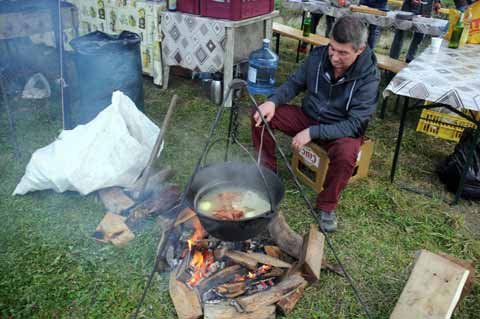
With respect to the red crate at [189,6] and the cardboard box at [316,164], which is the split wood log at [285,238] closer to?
the cardboard box at [316,164]

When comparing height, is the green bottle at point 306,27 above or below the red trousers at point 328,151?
above

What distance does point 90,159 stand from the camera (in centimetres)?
321

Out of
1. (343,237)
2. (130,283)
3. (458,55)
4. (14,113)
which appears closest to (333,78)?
(343,237)

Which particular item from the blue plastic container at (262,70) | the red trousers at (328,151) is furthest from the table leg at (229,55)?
the red trousers at (328,151)

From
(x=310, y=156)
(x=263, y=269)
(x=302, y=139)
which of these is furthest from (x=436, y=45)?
(x=263, y=269)

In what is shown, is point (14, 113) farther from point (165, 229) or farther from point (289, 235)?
point (289, 235)

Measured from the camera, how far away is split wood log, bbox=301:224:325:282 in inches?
103

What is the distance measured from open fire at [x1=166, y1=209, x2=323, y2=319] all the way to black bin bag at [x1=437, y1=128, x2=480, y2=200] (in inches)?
68.5

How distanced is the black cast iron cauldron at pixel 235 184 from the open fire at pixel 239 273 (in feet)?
1.24

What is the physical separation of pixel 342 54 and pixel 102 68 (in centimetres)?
261

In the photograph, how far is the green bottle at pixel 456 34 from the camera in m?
4.07

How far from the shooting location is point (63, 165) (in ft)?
10.5

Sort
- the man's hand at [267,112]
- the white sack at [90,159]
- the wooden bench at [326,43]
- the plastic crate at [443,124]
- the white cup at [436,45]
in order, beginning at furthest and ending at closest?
the wooden bench at [326,43] → the plastic crate at [443,124] → the white cup at [436,45] → the man's hand at [267,112] → the white sack at [90,159]

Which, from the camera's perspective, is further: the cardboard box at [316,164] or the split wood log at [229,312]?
the cardboard box at [316,164]
